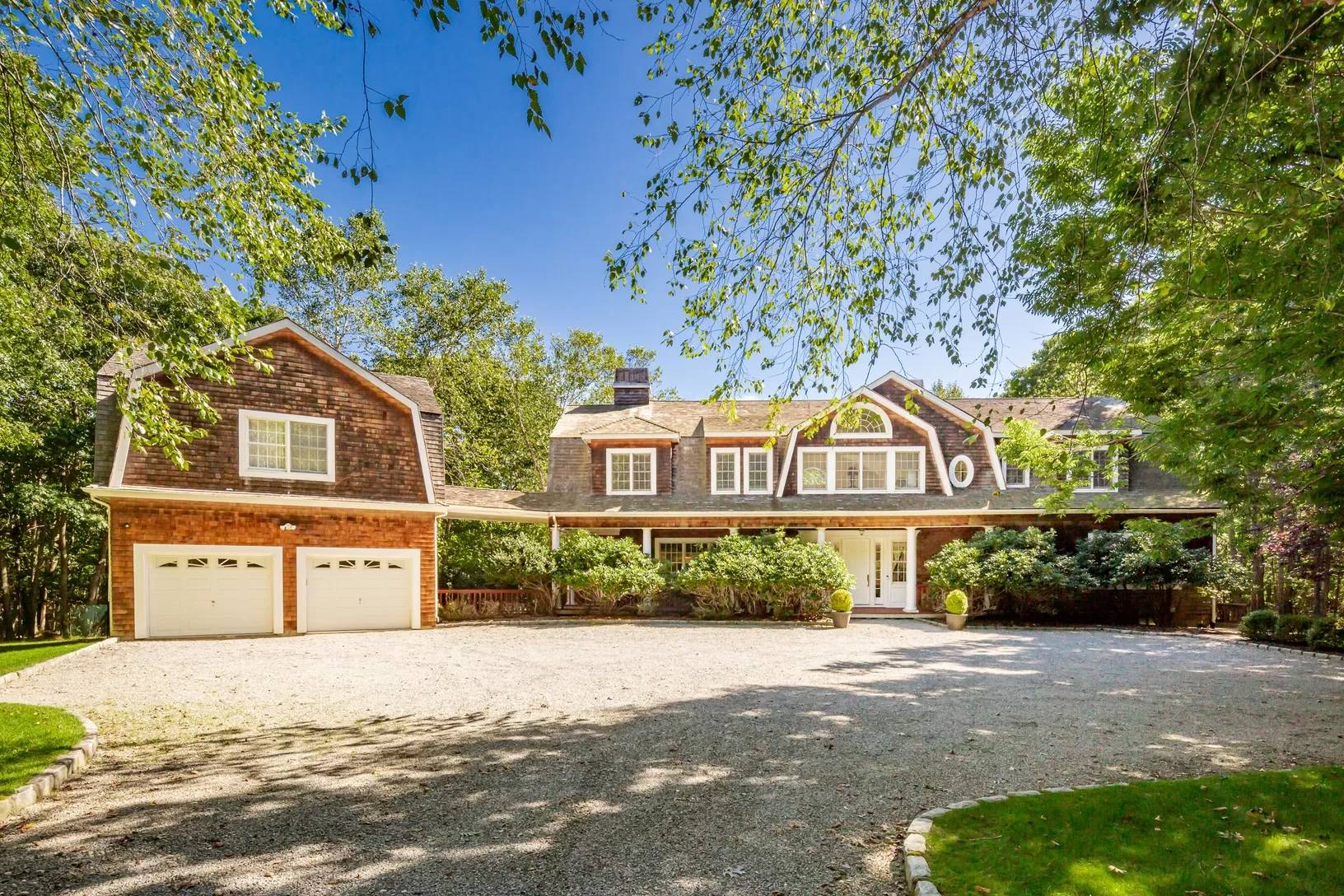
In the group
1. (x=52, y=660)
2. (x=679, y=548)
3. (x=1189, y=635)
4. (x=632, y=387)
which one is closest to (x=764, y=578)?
(x=679, y=548)

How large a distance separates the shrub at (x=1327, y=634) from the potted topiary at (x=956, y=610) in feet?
20.2

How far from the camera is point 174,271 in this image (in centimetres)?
689

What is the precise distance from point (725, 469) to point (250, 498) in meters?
12.6

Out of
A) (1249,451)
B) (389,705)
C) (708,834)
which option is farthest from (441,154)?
(1249,451)

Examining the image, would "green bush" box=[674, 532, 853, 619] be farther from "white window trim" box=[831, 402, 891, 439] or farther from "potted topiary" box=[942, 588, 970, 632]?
"white window trim" box=[831, 402, 891, 439]

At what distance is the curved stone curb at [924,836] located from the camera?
3.54m

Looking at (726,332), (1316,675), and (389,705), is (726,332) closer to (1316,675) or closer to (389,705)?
(389,705)

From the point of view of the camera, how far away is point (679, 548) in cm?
2023

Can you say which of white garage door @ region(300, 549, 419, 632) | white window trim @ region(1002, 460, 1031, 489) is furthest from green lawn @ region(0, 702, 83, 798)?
white window trim @ region(1002, 460, 1031, 489)

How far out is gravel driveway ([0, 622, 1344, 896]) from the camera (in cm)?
391

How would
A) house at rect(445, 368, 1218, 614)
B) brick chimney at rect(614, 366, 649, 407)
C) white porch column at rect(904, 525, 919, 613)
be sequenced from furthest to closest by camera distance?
brick chimney at rect(614, 366, 649, 407) → white porch column at rect(904, 525, 919, 613) → house at rect(445, 368, 1218, 614)

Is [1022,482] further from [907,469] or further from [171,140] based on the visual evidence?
[171,140]

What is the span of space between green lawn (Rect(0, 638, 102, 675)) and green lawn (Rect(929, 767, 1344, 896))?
1285 centimetres

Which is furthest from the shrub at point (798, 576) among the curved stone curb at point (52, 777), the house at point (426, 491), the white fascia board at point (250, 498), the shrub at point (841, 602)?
the curved stone curb at point (52, 777)
